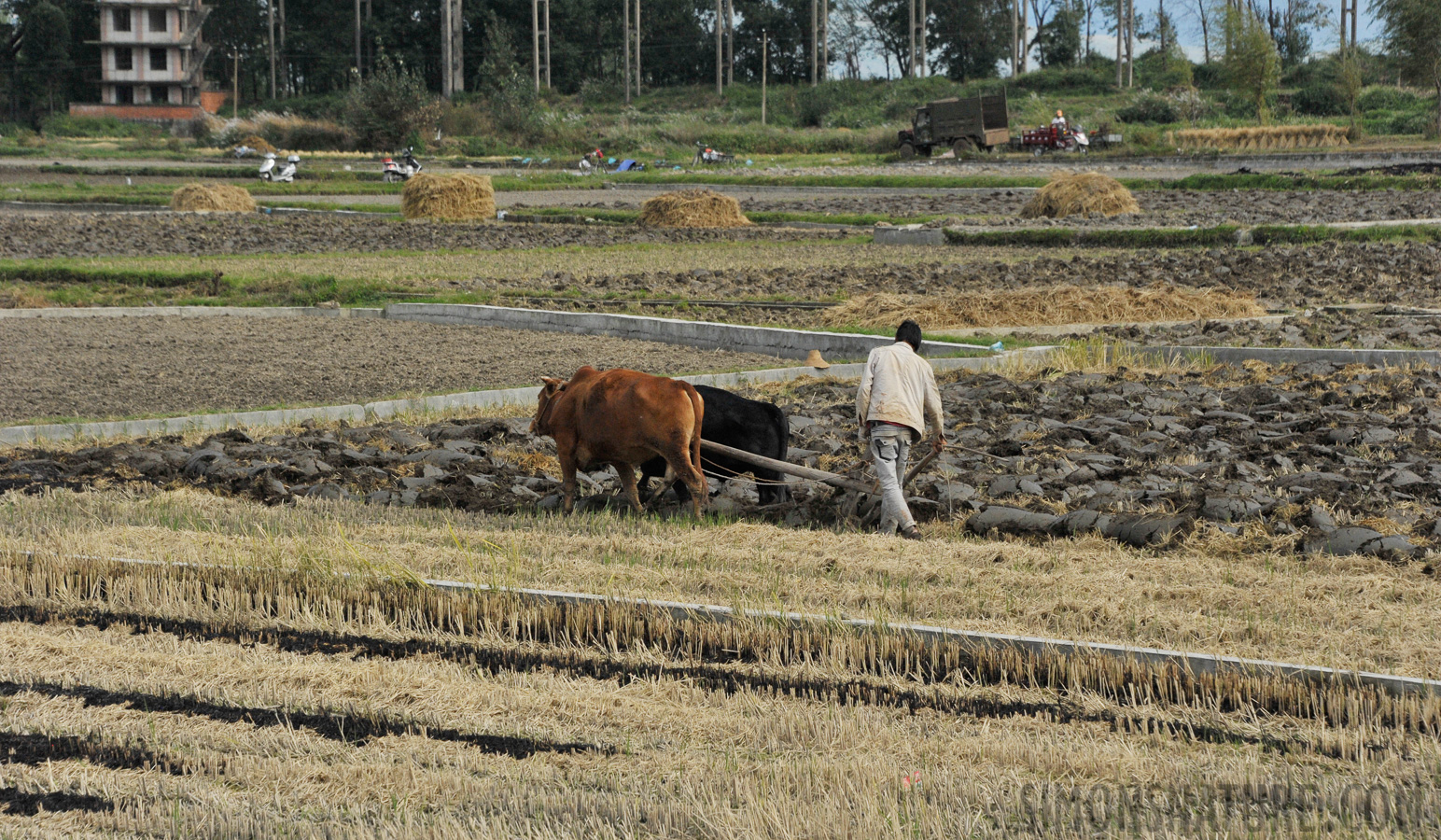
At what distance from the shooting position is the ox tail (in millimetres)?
8406

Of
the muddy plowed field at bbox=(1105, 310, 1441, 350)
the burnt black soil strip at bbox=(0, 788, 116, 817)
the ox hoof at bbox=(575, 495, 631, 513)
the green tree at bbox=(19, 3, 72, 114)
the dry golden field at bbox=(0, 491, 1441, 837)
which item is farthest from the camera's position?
the green tree at bbox=(19, 3, 72, 114)

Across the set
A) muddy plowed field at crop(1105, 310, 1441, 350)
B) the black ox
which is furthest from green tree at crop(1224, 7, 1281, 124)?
the black ox

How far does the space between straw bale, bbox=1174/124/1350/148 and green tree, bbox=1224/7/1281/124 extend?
628 cm

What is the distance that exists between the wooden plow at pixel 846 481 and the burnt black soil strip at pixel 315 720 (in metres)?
3.51

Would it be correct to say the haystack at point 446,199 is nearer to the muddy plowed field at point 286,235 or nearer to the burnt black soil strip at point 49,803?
the muddy plowed field at point 286,235

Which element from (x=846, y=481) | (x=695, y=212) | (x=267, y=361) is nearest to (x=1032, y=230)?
(x=695, y=212)

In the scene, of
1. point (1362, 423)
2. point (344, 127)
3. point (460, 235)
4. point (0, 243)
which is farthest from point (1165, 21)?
point (1362, 423)

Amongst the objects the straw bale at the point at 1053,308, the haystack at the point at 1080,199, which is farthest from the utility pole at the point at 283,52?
the straw bale at the point at 1053,308

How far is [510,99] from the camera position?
71.9 meters

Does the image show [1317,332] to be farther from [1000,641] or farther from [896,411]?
[1000,641]

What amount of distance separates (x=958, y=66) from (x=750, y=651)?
9463 centimetres

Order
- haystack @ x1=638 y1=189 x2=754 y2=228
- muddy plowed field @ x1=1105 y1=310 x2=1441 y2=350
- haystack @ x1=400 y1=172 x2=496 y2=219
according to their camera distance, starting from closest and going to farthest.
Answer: muddy plowed field @ x1=1105 y1=310 x2=1441 y2=350, haystack @ x1=638 y1=189 x2=754 y2=228, haystack @ x1=400 y1=172 x2=496 y2=219

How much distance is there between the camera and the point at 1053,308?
1809 cm

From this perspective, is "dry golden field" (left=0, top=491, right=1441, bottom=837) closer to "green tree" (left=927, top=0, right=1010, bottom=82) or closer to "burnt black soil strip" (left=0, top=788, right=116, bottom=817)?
"burnt black soil strip" (left=0, top=788, right=116, bottom=817)
